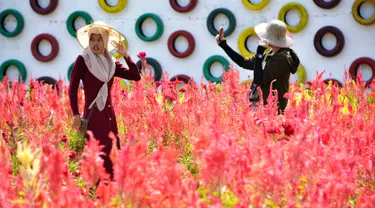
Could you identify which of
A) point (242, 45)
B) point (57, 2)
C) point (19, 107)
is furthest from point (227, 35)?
point (19, 107)

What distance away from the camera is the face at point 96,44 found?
316 centimetres

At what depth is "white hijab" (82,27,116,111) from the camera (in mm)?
3109

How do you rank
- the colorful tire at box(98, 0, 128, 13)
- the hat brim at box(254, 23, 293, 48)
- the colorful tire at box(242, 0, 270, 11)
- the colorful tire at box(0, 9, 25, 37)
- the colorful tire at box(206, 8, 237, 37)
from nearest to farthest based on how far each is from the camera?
1. the hat brim at box(254, 23, 293, 48)
2. the colorful tire at box(242, 0, 270, 11)
3. the colorful tire at box(206, 8, 237, 37)
4. the colorful tire at box(98, 0, 128, 13)
5. the colorful tire at box(0, 9, 25, 37)

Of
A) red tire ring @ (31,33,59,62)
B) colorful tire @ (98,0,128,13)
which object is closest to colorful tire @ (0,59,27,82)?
red tire ring @ (31,33,59,62)

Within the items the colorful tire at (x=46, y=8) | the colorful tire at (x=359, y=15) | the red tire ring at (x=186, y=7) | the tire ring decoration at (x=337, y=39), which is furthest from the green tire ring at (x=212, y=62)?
the colorful tire at (x=46, y=8)

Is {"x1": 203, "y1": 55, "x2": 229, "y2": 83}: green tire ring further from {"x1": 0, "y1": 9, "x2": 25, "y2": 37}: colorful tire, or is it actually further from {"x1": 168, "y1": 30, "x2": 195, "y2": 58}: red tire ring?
{"x1": 0, "y1": 9, "x2": 25, "y2": 37}: colorful tire

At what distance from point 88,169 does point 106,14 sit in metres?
6.60

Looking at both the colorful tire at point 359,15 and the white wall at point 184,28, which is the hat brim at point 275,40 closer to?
the colorful tire at point 359,15

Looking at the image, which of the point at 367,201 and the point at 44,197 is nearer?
the point at 44,197

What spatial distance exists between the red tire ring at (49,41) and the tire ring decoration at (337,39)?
3.04 metres

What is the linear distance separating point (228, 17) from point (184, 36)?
54 centimetres

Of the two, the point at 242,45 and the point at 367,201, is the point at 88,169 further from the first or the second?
the point at 242,45

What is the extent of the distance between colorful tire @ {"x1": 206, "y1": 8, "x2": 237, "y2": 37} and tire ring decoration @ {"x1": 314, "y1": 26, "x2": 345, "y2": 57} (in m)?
0.91

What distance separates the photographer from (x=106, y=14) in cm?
802
